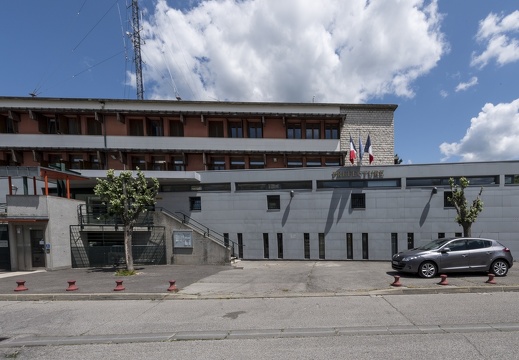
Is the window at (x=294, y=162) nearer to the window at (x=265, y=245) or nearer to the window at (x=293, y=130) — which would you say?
the window at (x=293, y=130)

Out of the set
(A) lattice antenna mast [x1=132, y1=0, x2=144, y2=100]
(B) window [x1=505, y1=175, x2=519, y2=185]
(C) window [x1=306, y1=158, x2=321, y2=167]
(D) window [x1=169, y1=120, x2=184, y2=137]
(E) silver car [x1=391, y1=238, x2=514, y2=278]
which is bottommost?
(E) silver car [x1=391, y1=238, x2=514, y2=278]

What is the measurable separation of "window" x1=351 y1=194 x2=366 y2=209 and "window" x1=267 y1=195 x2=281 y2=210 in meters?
5.06

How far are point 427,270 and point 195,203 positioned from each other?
14.9 meters

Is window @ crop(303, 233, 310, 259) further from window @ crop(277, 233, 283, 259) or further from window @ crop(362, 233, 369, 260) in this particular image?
window @ crop(362, 233, 369, 260)

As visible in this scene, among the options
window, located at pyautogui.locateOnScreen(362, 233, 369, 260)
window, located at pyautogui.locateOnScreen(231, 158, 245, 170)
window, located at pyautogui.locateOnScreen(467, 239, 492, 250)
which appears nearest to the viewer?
window, located at pyautogui.locateOnScreen(467, 239, 492, 250)

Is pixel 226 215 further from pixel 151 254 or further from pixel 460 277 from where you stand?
pixel 460 277

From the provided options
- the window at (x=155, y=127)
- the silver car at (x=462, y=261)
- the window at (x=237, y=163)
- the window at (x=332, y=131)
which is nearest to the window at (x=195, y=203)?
the window at (x=237, y=163)

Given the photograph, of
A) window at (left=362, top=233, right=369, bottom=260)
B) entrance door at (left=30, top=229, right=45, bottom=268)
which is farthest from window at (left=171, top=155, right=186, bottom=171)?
window at (left=362, top=233, right=369, bottom=260)

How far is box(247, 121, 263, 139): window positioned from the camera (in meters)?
22.8

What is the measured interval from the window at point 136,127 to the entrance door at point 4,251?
415 inches

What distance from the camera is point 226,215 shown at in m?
19.4

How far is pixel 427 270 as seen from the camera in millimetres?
10062

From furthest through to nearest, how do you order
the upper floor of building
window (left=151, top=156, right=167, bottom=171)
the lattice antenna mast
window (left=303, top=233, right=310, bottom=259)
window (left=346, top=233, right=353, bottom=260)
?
the lattice antenna mast, window (left=151, top=156, right=167, bottom=171), the upper floor of building, window (left=303, top=233, right=310, bottom=259), window (left=346, top=233, right=353, bottom=260)

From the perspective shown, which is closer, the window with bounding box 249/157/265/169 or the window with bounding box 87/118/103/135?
the window with bounding box 87/118/103/135
